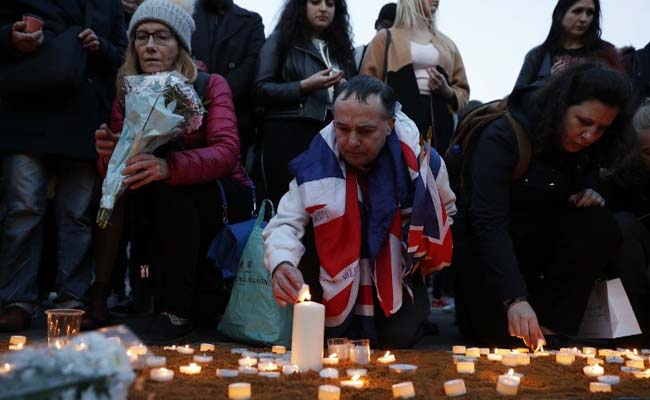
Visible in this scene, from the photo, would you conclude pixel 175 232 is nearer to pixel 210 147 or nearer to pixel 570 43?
pixel 210 147

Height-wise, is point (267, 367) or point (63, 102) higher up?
point (63, 102)

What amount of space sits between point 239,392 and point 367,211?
1.38 metres

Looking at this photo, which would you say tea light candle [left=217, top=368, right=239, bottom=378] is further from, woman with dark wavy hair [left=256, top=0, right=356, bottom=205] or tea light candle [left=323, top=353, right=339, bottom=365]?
woman with dark wavy hair [left=256, top=0, right=356, bottom=205]

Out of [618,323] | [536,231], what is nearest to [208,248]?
[536,231]

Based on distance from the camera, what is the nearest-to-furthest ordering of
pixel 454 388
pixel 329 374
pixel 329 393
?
pixel 329 393, pixel 454 388, pixel 329 374

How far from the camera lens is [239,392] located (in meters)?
2.35

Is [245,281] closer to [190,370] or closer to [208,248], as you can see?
[208,248]

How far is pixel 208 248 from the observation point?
13.3 feet

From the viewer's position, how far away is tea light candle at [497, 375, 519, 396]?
2.52m

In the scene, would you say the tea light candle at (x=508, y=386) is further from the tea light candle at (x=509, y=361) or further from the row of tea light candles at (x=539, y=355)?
the tea light candle at (x=509, y=361)

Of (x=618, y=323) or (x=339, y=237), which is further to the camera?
(x=618, y=323)

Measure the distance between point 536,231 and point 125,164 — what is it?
2.12m

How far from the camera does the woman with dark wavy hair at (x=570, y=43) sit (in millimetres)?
4816

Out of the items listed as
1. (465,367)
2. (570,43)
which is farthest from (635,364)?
(570,43)
